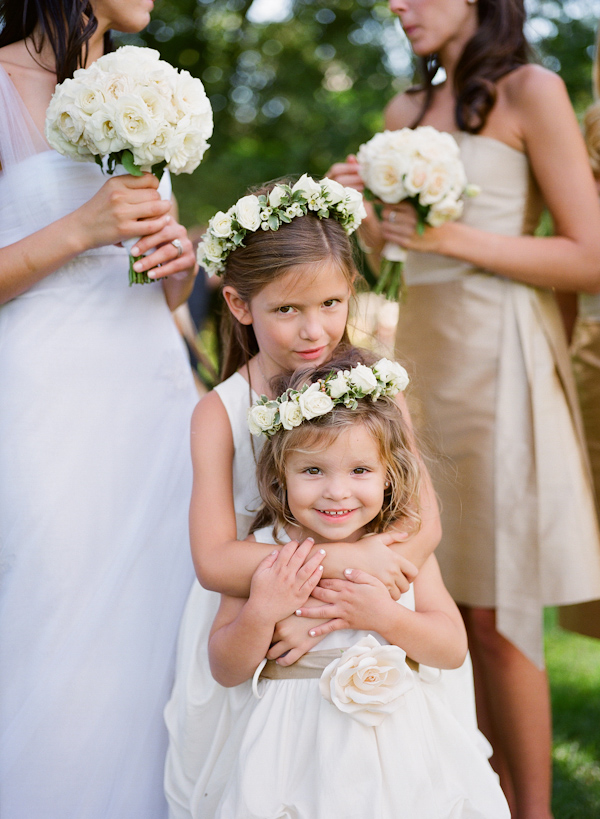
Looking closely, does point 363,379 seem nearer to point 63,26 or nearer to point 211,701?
point 211,701

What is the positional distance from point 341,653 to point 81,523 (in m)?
0.93

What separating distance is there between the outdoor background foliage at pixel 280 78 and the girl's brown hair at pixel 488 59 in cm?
969

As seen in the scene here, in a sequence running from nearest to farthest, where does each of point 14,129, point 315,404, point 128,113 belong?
point 315,404 → point 128,113 → point 14,129

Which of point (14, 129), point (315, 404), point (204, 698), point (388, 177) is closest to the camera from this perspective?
point (315, 404)

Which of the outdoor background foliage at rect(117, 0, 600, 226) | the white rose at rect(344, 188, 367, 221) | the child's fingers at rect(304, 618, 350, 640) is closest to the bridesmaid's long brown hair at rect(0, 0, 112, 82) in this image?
the white rose at rect(344, 188, 367, 221)

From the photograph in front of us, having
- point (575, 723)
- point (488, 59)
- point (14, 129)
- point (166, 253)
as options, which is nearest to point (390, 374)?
point (166, 253)

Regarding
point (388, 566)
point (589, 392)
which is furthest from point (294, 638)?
point (589, 392)

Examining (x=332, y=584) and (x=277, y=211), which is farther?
(x=277, y=211)

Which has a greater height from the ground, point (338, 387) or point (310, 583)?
point (338, 387)

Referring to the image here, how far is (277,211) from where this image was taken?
2451 millimetres

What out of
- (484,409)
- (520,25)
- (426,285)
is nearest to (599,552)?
(484,409)

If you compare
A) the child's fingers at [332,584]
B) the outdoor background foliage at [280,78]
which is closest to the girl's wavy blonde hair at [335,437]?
the child's fingers at [332,584]

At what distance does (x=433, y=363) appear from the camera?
11.1 feet

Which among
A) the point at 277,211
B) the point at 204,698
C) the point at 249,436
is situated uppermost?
the point at 277,211
